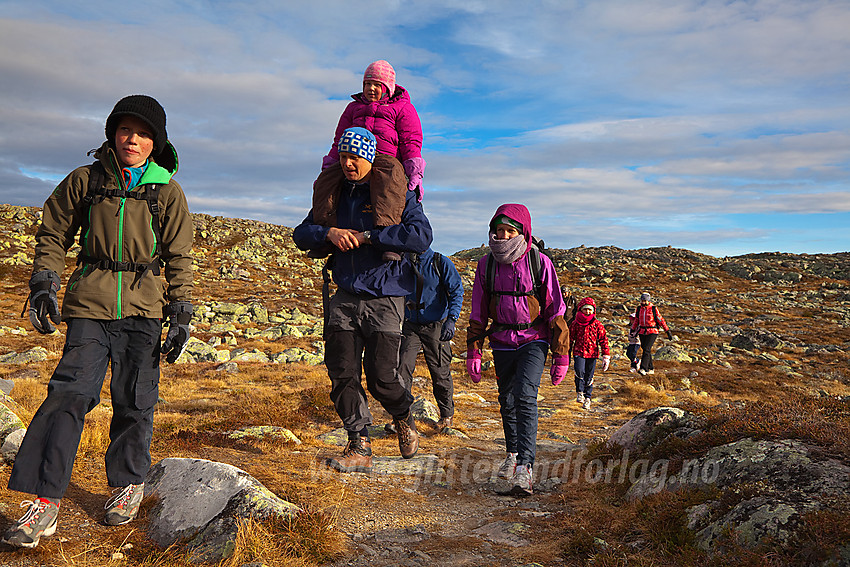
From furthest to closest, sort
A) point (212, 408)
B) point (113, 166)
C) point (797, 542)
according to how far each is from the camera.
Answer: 1. point (212, 408)
2. point (113, 166)
3. point (797, 542)

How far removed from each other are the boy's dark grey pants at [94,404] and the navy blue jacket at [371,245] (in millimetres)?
1756

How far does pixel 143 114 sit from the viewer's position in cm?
382

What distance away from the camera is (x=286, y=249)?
7319cm

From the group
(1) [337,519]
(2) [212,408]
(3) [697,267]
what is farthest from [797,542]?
(3) [697,267]

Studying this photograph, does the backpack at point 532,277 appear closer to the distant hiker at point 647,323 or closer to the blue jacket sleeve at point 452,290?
the blue jacket sleeve at point 452,290

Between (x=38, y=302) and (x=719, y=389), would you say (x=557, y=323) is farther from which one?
(x=719, y=389)

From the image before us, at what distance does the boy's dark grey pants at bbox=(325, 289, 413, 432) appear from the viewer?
523 centimetres

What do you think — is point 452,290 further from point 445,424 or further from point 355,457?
point 355,457

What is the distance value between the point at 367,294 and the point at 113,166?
235 centimetres

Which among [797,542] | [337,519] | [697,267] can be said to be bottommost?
[337,519]

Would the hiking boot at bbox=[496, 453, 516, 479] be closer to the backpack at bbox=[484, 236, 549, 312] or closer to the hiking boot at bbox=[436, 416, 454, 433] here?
the backpack at bbox=[484, 236, 549, 312]

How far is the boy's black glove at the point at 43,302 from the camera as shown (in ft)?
11.7

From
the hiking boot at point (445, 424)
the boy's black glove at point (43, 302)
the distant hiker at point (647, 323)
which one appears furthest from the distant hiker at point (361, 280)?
the distant hiker at point (647, 323)

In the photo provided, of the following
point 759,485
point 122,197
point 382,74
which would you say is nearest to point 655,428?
point 759,485
